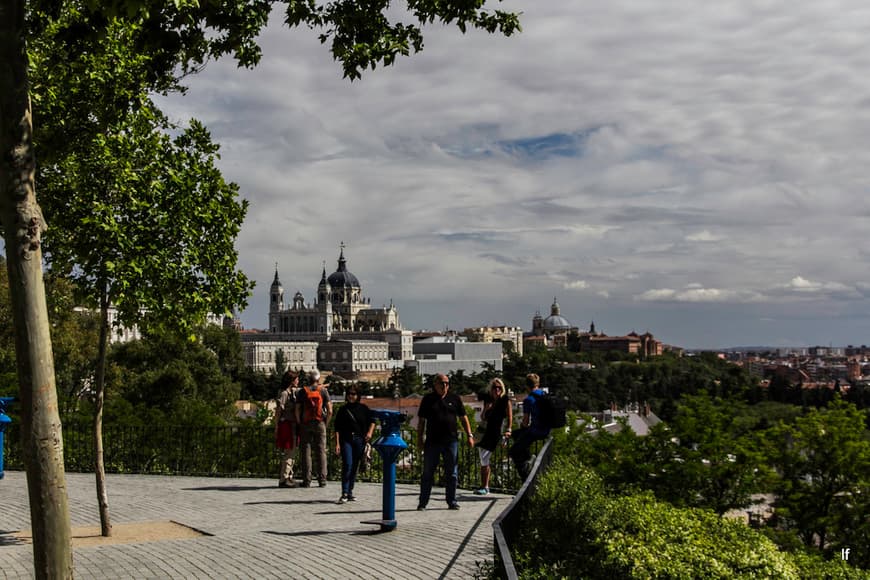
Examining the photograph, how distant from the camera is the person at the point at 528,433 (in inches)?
458

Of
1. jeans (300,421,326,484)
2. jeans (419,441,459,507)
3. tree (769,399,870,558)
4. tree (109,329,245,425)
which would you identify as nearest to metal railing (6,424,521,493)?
jeans (300,421,326,484)

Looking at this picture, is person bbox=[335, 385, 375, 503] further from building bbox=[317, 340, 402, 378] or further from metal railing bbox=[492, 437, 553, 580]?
building bbox=[317, 340, 402, 378]

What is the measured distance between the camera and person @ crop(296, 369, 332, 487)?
42.5ft

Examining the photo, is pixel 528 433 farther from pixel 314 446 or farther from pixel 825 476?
pixel 825 476

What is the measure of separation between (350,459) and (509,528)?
6395mm

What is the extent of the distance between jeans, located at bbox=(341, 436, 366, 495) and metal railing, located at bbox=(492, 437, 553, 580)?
3618mm

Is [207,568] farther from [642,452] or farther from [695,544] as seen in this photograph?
[642,452]

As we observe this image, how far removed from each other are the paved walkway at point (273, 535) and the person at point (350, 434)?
1.12 ft

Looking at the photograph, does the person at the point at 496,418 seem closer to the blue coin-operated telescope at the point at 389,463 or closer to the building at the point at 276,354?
the blue coin-operated telescope at the point at 389,463

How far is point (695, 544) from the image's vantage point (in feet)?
20.6

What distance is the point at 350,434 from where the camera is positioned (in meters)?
11.7

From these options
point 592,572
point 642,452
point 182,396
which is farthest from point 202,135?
point 182,396

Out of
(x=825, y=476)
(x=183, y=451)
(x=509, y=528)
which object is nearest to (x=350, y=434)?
(x=183, y=451)

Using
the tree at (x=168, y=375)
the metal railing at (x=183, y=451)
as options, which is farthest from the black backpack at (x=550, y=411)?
the tree at (x=168, y=375)
